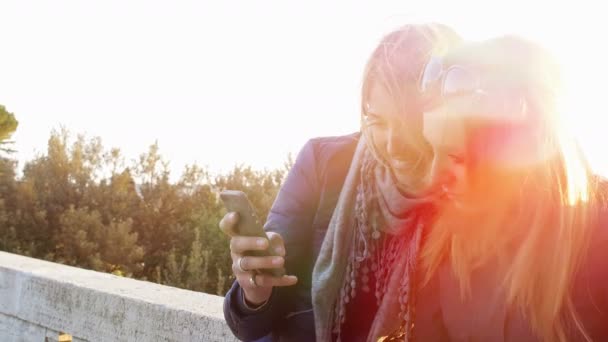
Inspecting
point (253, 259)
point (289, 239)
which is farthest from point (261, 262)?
point (289, 239)

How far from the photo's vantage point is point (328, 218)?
202cm

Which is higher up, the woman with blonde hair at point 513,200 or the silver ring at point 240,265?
the woman with blonde hair at point 513,200

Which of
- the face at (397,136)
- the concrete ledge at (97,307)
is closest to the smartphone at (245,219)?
the face at (397,136)

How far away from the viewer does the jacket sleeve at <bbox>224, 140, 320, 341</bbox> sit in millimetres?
1951

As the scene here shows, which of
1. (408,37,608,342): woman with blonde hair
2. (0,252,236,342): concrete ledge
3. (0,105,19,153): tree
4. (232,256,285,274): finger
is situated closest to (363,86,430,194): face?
(408,37,608,342): woman with blonde hair

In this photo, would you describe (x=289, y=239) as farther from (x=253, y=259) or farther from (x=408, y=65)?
(x=408, y=65)

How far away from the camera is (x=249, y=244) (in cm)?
173

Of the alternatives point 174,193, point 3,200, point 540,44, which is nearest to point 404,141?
point 540,44

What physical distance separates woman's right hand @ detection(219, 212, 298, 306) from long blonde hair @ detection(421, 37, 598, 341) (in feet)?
1.46

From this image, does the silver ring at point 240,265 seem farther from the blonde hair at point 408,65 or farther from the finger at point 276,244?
the blonde hair at point 408,65

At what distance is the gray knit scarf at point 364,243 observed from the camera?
180 cm

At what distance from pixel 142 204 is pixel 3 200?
50.4 inches

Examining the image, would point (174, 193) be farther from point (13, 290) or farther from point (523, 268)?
point (523, 268)

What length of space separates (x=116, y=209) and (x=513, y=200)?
206 inches
